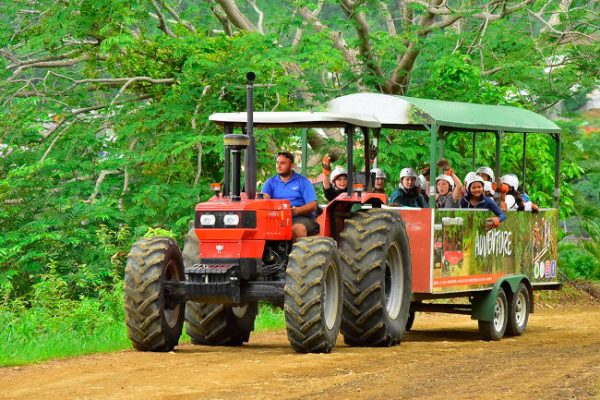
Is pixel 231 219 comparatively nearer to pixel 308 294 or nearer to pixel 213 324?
pixel 308 294

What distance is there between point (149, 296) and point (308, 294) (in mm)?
1558

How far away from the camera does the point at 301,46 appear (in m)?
22.3

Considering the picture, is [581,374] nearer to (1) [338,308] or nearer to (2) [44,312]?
(1) [338,308]

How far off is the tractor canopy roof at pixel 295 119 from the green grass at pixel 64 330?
8.55 ft

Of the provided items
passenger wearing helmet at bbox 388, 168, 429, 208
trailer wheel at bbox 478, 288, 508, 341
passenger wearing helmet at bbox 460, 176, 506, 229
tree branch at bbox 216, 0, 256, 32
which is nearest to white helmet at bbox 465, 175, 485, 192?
passenger wearing helmet at bbox 460, 176, 506, 229

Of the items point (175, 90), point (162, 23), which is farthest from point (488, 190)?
point (162, 23)

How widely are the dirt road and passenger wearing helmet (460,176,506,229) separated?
206 cm

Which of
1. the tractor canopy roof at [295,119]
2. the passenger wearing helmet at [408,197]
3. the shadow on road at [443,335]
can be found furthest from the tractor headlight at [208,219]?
the shadow on road at [443,335]

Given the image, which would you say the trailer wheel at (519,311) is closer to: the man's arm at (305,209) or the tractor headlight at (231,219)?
the man's arm at (305,209)

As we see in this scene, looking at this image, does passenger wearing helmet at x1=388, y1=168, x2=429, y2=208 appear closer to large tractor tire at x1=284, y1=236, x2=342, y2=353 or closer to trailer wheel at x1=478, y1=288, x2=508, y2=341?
trailer wheel at x1=478, y1=288, x2=508, y2=341

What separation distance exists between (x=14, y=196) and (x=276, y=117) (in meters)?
10.1

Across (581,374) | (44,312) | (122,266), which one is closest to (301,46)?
(122,266)

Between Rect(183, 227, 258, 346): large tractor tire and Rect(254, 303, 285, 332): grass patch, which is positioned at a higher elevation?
Rect(183, 227, 258, 346): large tractor tire

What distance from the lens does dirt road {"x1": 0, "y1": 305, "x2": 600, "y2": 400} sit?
8.79m
